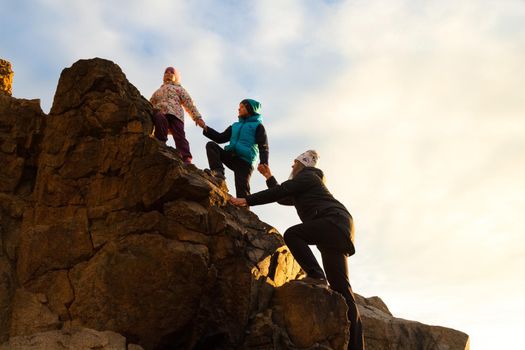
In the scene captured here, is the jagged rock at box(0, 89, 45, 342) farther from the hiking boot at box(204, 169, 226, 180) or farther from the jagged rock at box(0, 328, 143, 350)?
the hiking boot at box(204, 169, 226, 180)

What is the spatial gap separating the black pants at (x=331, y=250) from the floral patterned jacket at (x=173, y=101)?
5070mm

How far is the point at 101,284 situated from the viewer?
10562 millimetres

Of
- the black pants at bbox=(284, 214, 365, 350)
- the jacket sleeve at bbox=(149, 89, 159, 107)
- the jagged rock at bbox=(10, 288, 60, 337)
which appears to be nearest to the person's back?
the black pants at bbox=(284, 214, 365, 350)

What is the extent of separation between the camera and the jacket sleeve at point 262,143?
601 inches

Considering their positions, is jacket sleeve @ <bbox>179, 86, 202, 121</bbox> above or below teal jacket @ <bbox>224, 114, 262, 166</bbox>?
above

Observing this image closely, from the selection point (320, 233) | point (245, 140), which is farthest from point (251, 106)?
point (320, 233)

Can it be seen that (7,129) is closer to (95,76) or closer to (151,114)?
(95,76)

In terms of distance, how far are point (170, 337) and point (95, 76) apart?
6.45 meters

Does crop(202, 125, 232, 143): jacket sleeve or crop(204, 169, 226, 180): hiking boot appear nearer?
crop(204, 169, 226, 180): hiking boot

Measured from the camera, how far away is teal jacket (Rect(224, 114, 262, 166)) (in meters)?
15.2

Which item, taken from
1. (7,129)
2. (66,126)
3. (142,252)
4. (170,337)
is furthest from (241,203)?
(7,129)

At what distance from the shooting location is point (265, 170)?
584 inches

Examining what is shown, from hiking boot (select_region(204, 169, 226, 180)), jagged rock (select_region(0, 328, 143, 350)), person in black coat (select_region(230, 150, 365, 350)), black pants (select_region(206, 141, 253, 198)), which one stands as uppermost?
black pants (select_region(206, 141, 253, 198))

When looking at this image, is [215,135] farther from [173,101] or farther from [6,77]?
[6,77]
